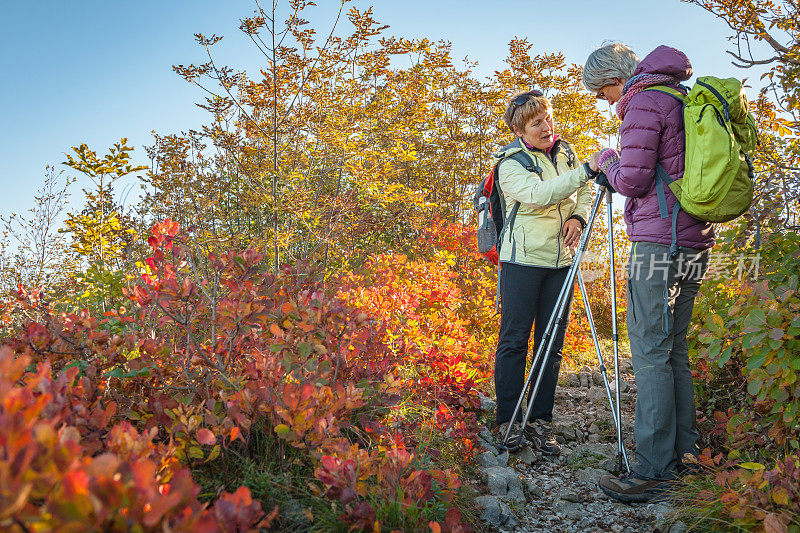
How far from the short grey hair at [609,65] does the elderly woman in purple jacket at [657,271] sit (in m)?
0.10

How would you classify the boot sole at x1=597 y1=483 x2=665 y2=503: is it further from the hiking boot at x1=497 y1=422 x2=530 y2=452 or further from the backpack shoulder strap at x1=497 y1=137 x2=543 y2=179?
the backpack shoulder strap at x1=497 y1=137 x2=543 y2=179

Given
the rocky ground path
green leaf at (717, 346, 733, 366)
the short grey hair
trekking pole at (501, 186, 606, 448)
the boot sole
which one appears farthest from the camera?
trekking pole at (501, 186, 606, 448)

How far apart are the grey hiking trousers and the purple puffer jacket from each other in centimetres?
8

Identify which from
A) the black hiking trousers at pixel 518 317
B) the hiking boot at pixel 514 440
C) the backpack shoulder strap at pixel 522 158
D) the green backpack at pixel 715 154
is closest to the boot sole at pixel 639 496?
the hiking boot at pixel 514 440

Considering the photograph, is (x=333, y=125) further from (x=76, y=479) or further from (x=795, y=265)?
(x=76, y=479)

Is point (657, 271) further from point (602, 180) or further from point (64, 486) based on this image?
point (64, 486)

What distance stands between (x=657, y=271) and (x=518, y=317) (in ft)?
3.28

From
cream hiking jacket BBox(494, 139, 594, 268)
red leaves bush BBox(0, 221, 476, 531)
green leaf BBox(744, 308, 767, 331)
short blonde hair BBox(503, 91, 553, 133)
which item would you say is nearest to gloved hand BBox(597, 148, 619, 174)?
cream hiking jacket BBox(494, 139, 594, 268)

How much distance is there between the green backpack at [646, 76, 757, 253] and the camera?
7.86ft

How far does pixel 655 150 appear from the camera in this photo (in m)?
2.56

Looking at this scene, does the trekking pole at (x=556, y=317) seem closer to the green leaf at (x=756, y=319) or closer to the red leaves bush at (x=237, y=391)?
the red leaves bush at (x=237, y=391)

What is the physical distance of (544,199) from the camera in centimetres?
325

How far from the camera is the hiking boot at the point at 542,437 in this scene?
3.41 m

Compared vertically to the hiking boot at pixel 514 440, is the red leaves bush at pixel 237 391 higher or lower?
higher
